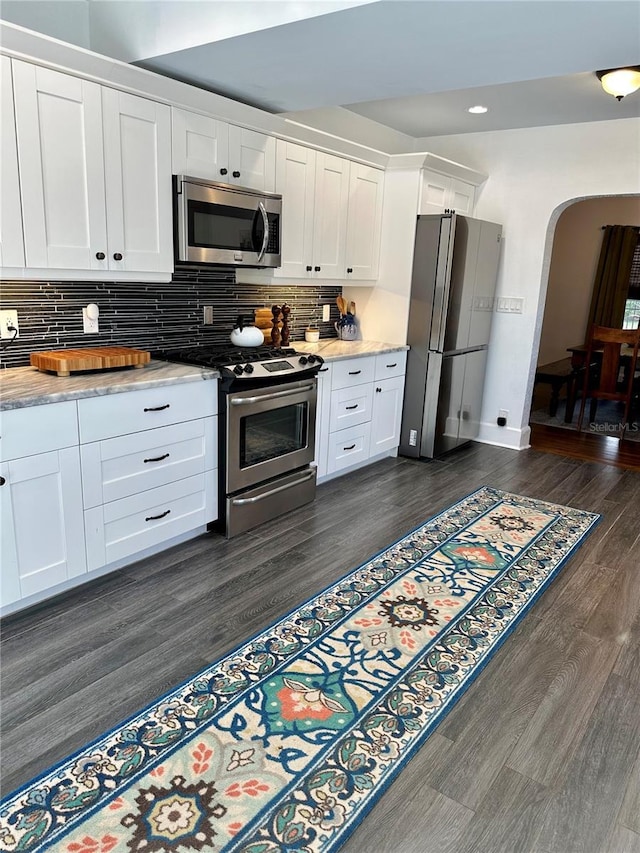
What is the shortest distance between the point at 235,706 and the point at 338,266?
3091mm

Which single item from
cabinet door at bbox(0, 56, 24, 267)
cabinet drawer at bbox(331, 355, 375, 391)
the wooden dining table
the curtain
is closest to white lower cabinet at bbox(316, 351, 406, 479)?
cabinet drawer at bbox(331, 355, 375, 391)

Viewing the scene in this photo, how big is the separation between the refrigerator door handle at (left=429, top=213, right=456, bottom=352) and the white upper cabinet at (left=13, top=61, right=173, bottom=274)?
213 cm

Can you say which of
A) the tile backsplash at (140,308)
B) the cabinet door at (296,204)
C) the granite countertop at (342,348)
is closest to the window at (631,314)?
the granite countertop at (342,348)

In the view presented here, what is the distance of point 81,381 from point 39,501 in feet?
1.76

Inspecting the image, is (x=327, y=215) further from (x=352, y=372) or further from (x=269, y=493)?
(x=269, y=493)

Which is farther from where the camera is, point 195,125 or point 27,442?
point 195,125

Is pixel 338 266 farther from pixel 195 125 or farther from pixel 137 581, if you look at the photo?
pixel 137 581

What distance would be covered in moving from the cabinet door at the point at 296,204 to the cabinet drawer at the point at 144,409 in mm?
1172

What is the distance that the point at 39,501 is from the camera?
2.44m

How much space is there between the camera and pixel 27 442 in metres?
2.35

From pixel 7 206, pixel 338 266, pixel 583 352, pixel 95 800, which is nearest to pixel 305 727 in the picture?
pixel 95 800

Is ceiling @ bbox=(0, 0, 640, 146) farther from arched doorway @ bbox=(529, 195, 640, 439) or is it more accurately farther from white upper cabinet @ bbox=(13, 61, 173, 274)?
arched doorway @ bbox=(529, 195, 640, 439)

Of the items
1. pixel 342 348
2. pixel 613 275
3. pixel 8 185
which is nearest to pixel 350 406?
pixel 342 348

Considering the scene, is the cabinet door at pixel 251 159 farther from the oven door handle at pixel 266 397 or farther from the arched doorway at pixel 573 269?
the arched doorway at pixel 573 269
